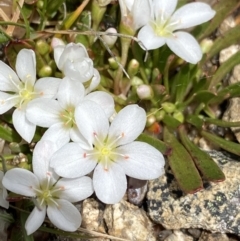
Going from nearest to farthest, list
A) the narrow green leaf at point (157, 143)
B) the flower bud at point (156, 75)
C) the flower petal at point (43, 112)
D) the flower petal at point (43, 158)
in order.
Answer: the flower petal at point (43, 158)
the flower petal at point (43, 112)
the narrow green leaf at point (157, 143)
the flower bud at point (156, 75)

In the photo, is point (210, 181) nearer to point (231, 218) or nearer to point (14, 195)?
point (231, 218)

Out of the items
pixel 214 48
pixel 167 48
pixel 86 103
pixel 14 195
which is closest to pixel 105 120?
pixel 86 103

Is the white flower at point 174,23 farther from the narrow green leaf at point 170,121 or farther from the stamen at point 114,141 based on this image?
the stamen at point 114,141

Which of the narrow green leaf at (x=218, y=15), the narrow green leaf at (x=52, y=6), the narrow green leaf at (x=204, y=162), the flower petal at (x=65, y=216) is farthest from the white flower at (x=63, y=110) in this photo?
the narrow green leaf at (x=218, y=15)

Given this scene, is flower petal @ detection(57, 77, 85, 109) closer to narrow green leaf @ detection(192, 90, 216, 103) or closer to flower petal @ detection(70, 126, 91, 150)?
flower petal @ detection(70, 126, 91, 150)

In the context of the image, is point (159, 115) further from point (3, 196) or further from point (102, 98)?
point (3, 196)

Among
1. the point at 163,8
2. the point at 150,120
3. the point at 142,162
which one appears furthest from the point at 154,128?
the point at 163,8

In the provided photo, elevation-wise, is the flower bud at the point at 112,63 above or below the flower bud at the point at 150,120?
above
